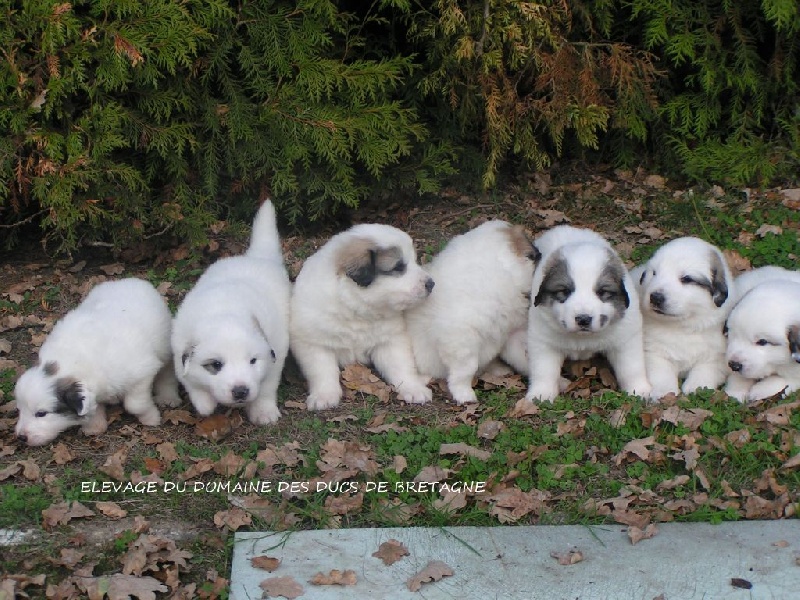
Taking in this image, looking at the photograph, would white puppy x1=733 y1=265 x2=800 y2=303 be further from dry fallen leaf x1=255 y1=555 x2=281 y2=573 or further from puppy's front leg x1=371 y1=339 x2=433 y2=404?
dry fallen leaf x1=255 y1=555 x2=281 y2=573

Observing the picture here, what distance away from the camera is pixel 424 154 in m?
8.69

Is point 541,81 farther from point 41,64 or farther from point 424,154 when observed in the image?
point 41,64

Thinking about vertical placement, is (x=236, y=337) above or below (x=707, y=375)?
above

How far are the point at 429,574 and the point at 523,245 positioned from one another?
2.84 metres

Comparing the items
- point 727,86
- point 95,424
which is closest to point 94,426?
point 95,424

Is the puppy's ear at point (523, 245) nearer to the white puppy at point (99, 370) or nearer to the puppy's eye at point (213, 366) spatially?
the puppy's eye at point (213, 366)

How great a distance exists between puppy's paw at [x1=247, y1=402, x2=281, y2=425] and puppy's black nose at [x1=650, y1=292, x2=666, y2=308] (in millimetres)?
2551

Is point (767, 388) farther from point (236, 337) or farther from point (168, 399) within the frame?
point (168, 399)

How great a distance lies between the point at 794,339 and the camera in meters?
5.95

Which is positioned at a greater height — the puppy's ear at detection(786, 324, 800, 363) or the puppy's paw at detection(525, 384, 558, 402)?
the puppy's ear at detection(786, 324, 800, 363)

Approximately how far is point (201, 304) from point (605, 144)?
5018mm

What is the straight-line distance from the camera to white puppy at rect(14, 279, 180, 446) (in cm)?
582

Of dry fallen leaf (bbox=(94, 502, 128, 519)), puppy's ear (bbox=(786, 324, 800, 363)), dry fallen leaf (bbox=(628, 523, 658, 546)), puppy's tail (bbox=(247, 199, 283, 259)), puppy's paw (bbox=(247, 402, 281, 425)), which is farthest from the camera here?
puppy's tail (bbox=(247, 199, 283, 259))

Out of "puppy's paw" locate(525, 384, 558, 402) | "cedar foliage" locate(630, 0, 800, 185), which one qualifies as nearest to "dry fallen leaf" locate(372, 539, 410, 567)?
"puppy's paw" locate(525, 384, 558, 402)
